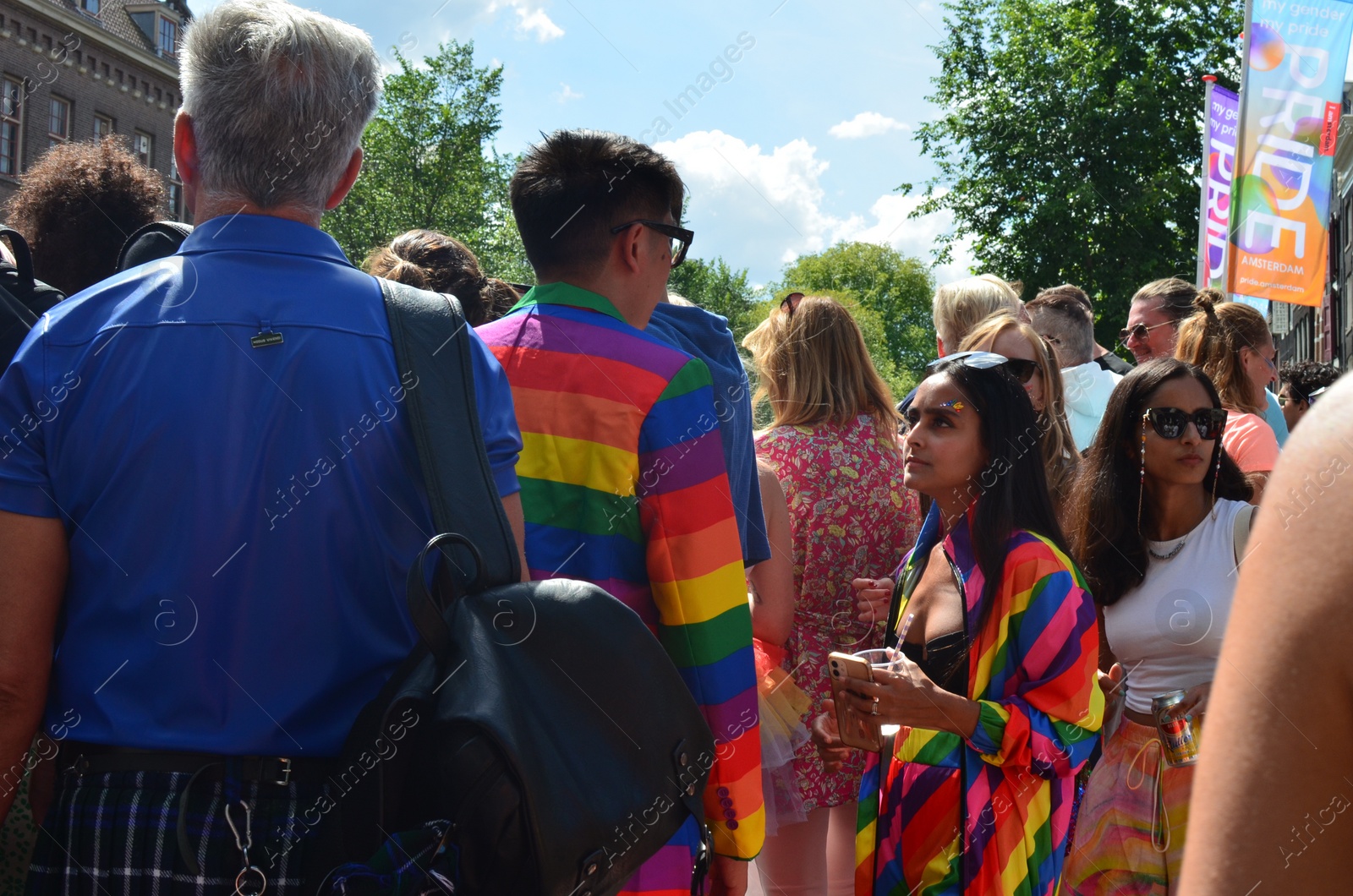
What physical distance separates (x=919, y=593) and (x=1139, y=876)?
1015 millimetres

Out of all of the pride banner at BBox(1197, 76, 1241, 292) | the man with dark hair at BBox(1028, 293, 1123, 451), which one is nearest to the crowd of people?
the man with dark hair at BBox(1028, 293, 1123, 451)

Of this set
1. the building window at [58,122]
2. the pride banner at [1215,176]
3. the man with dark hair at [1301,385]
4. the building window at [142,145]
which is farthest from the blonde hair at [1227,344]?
the building window at [142,145]

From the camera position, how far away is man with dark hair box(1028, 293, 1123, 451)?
5070 mm

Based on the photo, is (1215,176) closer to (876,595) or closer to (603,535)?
(876,595)

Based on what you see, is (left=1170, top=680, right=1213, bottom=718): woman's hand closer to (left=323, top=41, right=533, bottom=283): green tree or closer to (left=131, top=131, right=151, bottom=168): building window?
(left=323, top=41, right=533, bottom=283): green tree

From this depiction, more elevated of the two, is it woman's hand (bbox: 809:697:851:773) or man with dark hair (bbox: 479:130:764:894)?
man with dark hair (bbox: 479:130:764:894)

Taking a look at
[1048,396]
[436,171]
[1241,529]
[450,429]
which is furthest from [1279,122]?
[436,171]

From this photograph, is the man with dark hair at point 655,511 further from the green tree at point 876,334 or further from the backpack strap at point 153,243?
the green tree at point 876,334

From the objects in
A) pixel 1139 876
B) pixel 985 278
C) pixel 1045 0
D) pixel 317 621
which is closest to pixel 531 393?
pixel 317 621

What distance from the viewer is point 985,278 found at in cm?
485

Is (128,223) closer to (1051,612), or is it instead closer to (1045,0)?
(1051,612)

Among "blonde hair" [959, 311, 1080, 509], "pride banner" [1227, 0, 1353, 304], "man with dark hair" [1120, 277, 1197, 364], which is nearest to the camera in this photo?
"blonde hair" [959, 311, 1080, 509]

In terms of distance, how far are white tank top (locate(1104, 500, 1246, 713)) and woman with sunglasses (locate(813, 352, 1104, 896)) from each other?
71 cm

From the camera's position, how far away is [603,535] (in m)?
2.06
